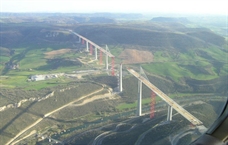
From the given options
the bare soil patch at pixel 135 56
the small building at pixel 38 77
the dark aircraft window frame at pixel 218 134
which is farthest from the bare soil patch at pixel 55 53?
the dark aircraft window frame at pixel 218 134

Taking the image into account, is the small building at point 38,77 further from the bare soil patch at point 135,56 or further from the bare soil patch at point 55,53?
the bare soil patch at point 135,56

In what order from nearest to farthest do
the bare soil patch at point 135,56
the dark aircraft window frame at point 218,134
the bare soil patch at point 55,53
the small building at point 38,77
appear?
the dark aircraft window frame at point 218,134, the small building at point 38,77, the bare soil patch at point 135,56, the bare soil patch at point 55,53

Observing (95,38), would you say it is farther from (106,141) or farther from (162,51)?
(106,141)

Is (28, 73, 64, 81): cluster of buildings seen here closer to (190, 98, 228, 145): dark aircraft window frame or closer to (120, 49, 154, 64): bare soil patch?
(120, 49, 154, 64): bare soil patch

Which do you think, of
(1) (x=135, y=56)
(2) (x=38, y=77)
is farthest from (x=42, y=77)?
(1) (x=135, y=56)

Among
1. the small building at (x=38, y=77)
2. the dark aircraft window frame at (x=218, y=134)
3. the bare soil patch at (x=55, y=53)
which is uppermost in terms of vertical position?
the dark aircraft window frame at (x=218, y=134)

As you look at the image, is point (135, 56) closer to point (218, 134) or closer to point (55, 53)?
point (55, 53)

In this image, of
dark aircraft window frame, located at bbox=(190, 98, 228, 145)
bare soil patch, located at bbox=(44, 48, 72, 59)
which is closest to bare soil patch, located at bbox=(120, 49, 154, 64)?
bare soil patch, located at bbox=(44, 48, 72, 59)

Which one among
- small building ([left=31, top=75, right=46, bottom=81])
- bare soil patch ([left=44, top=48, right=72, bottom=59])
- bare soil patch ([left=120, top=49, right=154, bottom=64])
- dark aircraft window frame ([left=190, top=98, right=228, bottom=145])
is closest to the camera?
dark aircraft window frame ([left=190, top=98, right=228, bottom=145])
